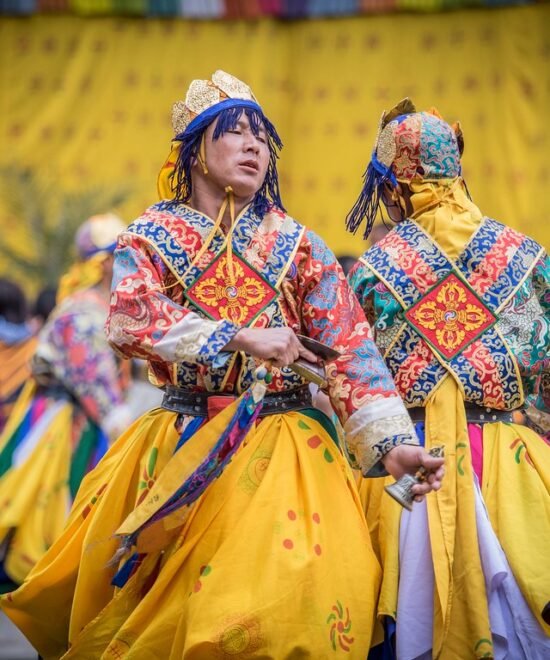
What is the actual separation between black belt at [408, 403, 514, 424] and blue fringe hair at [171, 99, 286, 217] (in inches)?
30.3

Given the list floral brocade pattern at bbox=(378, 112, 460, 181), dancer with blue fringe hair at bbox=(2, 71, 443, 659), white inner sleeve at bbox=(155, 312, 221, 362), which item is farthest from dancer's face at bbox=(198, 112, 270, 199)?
floral brocade pattern at bbox=(378, 112, 460, 181)

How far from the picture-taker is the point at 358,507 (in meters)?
2.99

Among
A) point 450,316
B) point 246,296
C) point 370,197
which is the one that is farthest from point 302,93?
point 246,296

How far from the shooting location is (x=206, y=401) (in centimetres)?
299

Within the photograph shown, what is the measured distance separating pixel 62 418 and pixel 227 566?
3208mm

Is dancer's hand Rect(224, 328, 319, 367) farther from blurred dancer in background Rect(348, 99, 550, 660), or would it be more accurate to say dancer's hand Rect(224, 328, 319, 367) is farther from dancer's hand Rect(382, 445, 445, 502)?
blurred dancer in background Rect(348, 99, 550, 660)

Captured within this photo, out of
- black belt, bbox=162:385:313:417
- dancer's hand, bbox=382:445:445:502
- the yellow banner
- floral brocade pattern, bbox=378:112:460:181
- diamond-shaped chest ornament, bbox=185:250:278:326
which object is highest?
the yellow banner

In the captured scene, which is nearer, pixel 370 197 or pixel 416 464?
pixel 416 464

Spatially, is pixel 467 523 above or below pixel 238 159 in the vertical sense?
below

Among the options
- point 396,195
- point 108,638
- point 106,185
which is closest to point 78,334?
point 396,195

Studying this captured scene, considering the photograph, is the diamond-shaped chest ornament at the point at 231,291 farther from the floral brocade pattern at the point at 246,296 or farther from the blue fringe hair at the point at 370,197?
the blue fringe hair at the point at 370,197

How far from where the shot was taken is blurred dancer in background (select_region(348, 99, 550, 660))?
2990mm

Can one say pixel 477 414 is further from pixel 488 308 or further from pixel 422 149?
pixel 422 149

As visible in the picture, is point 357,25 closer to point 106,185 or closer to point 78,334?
point 106,185
